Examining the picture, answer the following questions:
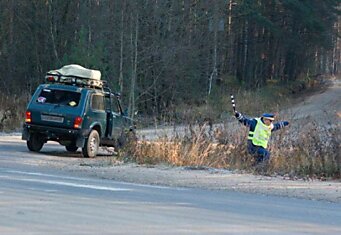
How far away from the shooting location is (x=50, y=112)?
65.4 feet

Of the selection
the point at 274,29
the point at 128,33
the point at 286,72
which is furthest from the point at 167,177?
the point at 286,72

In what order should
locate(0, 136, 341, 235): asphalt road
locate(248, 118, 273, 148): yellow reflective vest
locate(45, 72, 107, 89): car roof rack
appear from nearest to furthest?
locate(0, 136, 341, 235): asphalt road → locate(248, 118, 273, 148): yellow reflective vest → locate(45, 72, 107, 89): car roof rack

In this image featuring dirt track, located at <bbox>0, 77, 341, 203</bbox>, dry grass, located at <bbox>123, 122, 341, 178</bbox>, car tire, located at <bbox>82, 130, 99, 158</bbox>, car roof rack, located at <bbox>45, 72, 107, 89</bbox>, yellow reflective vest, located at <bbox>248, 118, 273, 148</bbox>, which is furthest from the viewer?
car roof rack, located at <bbox>45, 72, 107, 89</bbox>

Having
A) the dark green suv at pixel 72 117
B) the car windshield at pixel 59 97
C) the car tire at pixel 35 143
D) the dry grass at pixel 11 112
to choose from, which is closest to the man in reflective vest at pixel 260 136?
the dark green suv at pixel 72 117

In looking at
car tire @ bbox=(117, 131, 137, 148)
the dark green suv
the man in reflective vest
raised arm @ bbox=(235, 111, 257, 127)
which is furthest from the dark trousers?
the dark green suv

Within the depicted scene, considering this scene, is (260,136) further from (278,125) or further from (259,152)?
(278,125)

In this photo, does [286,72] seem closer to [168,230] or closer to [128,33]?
[128,33]

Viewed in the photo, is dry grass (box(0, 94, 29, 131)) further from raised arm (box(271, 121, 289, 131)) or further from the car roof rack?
raised arm (box(271, 121, 289, 131))

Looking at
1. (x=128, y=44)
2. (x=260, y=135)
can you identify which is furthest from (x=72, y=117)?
(x=128, y=44)

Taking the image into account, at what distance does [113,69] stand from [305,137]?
21200 millimetres

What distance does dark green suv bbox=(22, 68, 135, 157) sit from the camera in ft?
65.0

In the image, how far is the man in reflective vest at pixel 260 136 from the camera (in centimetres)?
1791

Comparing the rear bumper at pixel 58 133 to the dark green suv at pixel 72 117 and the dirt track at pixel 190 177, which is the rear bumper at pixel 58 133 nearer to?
the dark green suv at pixel 72 117

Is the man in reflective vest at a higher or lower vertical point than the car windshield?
lower
